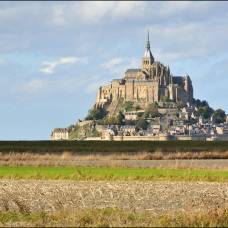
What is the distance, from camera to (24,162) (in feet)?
117

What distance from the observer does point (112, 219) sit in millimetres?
15203

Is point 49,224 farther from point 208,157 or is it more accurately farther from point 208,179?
point 208,157

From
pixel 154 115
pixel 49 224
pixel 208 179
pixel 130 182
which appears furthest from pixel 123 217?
pixel 154 115

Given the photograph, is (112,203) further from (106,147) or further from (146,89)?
(146,89)

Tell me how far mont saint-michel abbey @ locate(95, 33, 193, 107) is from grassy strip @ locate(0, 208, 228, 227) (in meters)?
166

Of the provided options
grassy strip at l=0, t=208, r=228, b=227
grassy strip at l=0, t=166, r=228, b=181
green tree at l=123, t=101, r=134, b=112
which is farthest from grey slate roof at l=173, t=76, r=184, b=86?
grassy strip at l=0, t=208, r=228, b=227

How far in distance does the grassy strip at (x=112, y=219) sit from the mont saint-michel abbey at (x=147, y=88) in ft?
543

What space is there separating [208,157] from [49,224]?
1156 inches

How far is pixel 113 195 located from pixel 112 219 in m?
5.05

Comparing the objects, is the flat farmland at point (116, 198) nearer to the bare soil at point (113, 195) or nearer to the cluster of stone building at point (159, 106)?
the bare soil at point (113, 195)

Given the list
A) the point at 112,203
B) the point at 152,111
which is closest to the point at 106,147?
the point at 112,203

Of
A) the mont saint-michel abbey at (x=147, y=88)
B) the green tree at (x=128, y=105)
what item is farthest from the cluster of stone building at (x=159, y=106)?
the green tree at (x=128, y=105)

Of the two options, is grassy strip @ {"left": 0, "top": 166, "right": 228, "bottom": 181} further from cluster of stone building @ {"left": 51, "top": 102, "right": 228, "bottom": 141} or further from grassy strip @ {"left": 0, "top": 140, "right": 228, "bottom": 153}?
cluster of stone building @ {"left": 51, "top": 102, "right": 228, "bottom": 141}

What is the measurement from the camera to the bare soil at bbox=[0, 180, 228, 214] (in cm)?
1781
